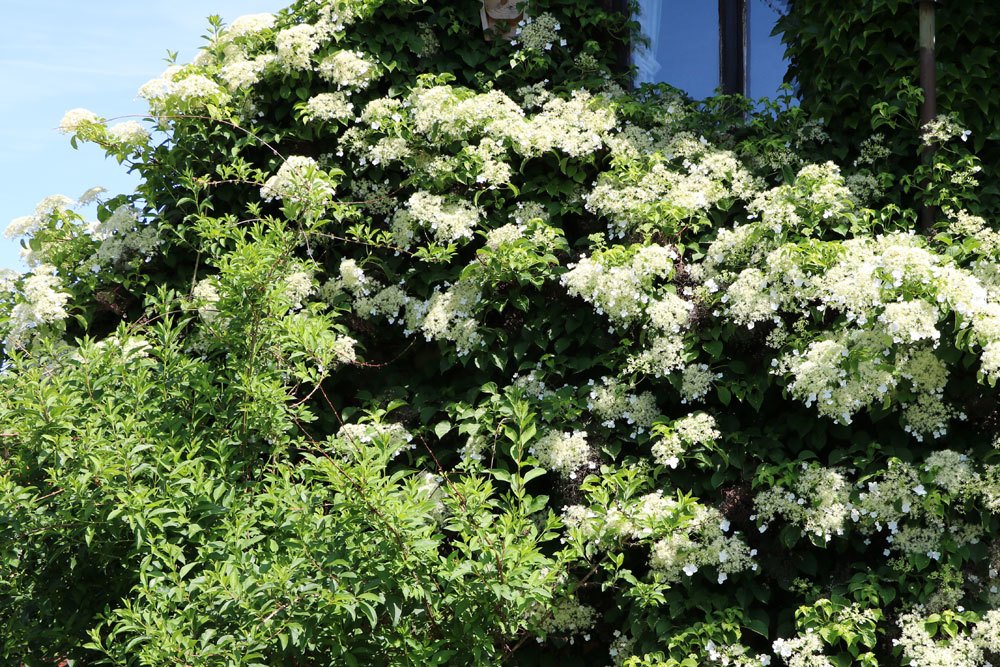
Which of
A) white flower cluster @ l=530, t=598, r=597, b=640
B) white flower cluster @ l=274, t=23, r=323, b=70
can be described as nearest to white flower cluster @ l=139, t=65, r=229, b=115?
white flower cluster @ l=274, t=23, r=323, b=70

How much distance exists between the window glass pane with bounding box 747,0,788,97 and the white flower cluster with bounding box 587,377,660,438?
193 centimetres

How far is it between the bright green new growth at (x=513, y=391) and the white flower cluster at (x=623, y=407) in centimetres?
1

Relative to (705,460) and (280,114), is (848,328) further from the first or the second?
(280,114)

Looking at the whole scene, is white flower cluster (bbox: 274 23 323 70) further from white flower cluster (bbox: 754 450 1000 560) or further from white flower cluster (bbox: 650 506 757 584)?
white flower cluster (bbox: 754 450 1000 560)

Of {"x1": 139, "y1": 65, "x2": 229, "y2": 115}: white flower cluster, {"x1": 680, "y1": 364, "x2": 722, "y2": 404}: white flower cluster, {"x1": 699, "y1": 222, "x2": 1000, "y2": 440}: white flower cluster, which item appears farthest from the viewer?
{"x1": 139, "y1": 65, "x2": 229, "y2": 115}: white flower cluster

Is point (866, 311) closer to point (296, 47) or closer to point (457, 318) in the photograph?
point (457, 318)

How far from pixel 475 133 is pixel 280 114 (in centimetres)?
119

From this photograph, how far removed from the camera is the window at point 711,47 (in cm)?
489

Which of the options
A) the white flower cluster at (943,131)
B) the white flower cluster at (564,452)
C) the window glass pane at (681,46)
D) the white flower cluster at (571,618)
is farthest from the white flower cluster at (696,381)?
the window glass pane at (681,46)

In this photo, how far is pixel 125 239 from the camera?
5090 millimetres

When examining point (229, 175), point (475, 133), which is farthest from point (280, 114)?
point (475, 133)

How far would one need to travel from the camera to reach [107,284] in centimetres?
514

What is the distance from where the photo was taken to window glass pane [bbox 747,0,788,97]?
4.83 m

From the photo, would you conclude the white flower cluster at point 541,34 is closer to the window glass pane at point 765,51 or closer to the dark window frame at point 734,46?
the dark window frame at point 734,46
